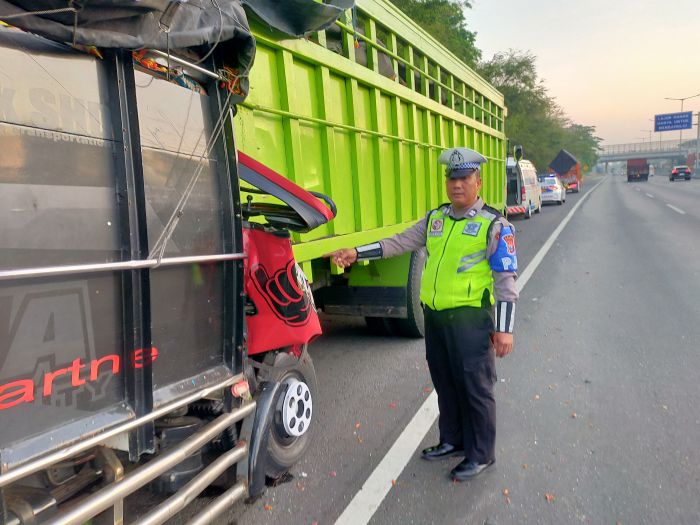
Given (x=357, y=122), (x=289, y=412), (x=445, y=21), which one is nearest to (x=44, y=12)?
(x=289, y=412)

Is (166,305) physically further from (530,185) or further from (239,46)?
(530,185)

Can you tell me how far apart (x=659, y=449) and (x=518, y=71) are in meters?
42.7

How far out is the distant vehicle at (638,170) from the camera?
7294 cm

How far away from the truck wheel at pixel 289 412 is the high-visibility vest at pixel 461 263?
2.75 ft

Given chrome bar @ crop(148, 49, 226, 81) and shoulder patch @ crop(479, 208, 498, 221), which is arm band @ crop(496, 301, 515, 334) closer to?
shoulder patch @ crop(479, 208, 498, 221)

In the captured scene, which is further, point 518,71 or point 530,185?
point 518,71

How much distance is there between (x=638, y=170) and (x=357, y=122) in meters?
79.0

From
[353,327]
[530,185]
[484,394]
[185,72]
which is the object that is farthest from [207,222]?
[530,185]

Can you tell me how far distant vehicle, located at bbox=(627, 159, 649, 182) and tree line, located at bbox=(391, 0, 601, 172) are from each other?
19621 millimetres

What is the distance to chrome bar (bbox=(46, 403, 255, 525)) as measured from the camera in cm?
168

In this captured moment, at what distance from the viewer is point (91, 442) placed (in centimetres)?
173

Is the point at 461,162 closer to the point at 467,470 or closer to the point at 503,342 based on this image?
the point at 503,342

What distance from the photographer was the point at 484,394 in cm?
318

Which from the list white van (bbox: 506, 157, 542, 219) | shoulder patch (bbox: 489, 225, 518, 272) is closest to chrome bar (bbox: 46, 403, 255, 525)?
shoulder patch (bbox: 489, 225, 518, 272)
